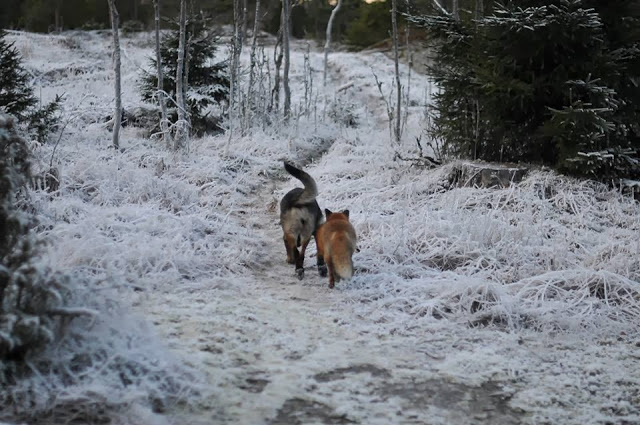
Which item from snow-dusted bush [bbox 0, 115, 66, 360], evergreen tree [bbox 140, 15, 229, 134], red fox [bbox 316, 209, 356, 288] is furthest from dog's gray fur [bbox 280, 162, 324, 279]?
evergreen tree [bbox 140, 15, 229, 134]

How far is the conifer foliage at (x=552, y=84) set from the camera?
850cm

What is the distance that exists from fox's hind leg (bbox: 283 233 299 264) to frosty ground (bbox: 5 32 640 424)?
0.62ft

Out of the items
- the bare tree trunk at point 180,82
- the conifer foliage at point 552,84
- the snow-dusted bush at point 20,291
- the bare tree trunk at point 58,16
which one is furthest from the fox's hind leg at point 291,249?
the bare tree trunk at point 58,16

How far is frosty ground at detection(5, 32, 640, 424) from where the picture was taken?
11.8ft

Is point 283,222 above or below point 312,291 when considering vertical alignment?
above

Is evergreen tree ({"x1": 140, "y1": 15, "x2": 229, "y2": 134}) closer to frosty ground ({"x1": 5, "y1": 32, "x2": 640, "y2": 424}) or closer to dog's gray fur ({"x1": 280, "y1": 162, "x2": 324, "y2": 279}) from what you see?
frosty ground ({"x1": 5, "y1": 32, "x2": 640, "y2": 424})

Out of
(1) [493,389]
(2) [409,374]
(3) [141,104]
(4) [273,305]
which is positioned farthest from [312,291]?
(3) [141,104]

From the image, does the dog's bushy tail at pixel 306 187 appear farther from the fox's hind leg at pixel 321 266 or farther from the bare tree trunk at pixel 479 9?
the bare tree trunk at pixel 479 9

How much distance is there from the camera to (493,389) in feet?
12.9

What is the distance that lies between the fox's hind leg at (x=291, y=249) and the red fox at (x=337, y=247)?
0.36 meters

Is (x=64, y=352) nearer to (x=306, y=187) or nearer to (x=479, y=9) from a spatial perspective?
(x=306, y=187)

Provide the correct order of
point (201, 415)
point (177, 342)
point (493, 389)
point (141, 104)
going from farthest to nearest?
1. point (141, 104)
2. point (177, 342)
3. point (493, 389)
4. point (201, 415)

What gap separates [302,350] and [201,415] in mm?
1138

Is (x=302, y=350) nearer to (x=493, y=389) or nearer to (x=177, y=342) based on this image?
(x=177, y=342)
